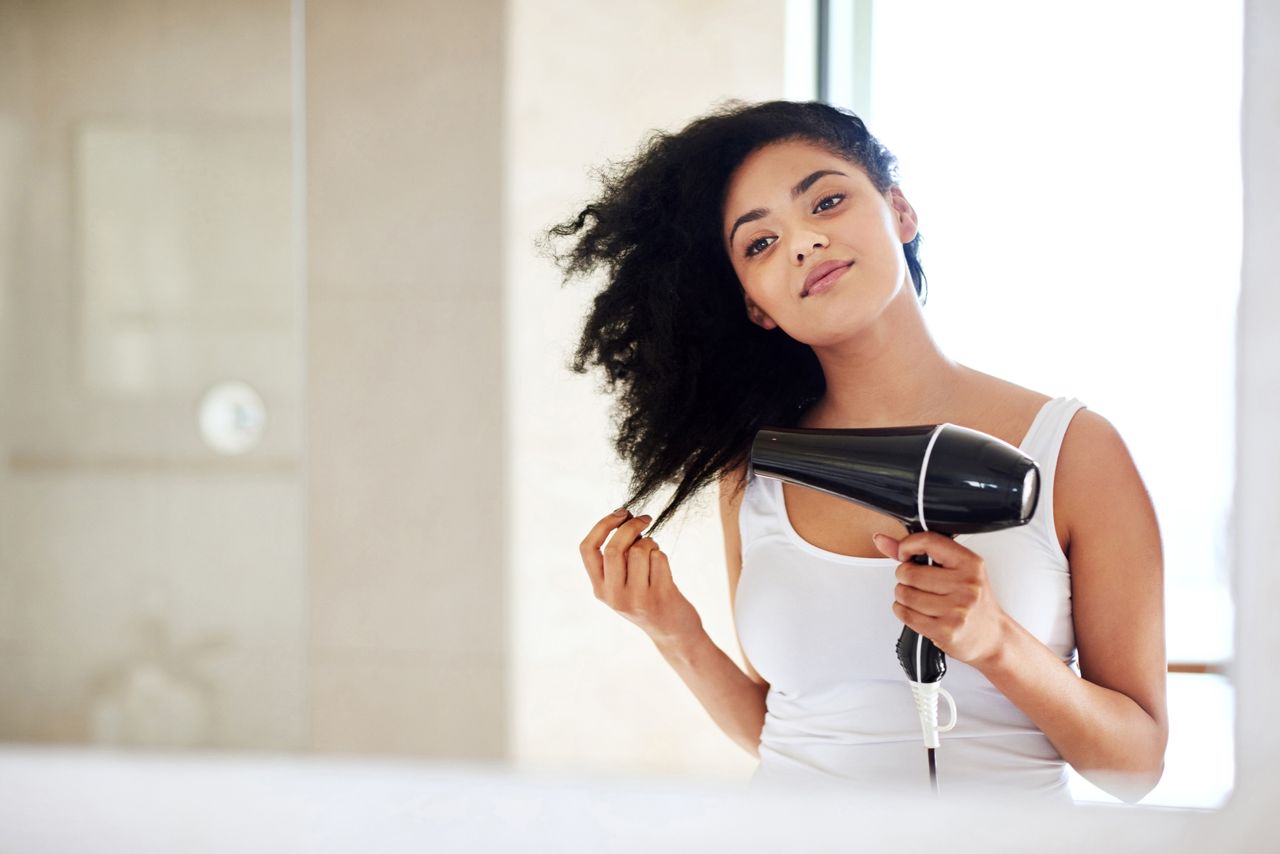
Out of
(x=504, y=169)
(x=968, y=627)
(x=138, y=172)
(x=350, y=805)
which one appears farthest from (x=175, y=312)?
(x=968, y=627)

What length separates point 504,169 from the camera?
0.63 m

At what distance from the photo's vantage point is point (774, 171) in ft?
1.82

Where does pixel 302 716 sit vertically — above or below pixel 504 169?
below

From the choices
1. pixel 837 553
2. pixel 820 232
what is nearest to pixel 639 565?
pixel 837 553

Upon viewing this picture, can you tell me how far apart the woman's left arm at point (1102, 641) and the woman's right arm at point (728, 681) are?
12 cm

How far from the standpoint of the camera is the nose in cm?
55

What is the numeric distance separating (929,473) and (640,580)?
21cm

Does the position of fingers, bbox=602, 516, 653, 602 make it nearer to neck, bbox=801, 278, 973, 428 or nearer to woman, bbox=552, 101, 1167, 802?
woman, bbox=552, 101, 1167, 802

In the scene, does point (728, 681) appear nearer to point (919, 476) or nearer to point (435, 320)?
point (919, 476)

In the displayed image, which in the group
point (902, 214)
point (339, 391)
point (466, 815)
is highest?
point (902, 214)

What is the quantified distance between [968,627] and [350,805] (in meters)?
0.35

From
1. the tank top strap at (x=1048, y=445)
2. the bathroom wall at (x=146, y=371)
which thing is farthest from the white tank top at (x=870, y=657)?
the bathroom wall at (x=146, y=371)

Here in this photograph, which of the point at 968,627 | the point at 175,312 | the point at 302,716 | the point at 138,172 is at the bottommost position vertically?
the point at 302,716

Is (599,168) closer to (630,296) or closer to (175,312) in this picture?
(630,296)
